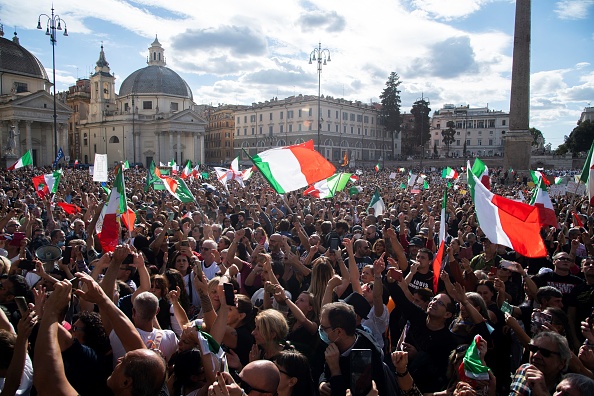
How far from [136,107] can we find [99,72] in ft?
43.1

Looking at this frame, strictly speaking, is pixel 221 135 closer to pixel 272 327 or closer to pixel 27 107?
pixel 27 107

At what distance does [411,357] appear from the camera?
12.8ft

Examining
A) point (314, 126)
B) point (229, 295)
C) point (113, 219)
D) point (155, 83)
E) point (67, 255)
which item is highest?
point (155, 83)

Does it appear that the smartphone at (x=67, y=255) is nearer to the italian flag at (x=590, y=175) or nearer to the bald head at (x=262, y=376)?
the bald head at (x=262, y=376)

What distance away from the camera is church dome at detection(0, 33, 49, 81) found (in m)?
68.3

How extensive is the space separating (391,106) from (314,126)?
45.8 ft

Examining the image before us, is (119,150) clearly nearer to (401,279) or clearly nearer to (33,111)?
(33,111)

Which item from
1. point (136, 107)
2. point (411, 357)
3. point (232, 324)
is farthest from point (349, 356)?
point (136, 107)

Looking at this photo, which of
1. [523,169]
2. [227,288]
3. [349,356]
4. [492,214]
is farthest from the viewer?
[523,169]

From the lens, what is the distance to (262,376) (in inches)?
104

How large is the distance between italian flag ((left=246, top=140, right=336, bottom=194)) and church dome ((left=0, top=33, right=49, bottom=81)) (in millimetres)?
75435

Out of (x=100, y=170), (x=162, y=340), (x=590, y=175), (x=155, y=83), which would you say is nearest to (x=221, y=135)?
(x=155, y=83)

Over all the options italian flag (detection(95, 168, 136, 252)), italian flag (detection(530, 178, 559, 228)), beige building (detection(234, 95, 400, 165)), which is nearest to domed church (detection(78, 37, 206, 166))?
beige building (detection(234, 95, 400, 165))

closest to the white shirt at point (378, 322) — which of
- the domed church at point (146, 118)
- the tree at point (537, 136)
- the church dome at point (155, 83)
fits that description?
the domed church at point (146, 118)
